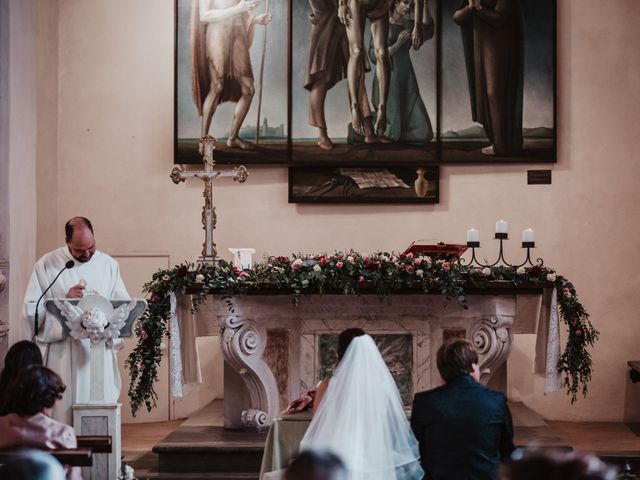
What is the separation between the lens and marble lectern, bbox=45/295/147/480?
23.0ft

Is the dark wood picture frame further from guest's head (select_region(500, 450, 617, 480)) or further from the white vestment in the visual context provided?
guest's head (select_region(500, 450, 617, 480))

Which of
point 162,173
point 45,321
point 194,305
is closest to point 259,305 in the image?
point 194,305

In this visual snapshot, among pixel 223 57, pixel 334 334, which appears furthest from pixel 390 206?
pixel 334 334

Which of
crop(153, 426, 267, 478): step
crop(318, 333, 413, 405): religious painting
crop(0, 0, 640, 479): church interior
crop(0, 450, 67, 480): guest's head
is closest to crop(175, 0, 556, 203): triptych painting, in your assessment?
crop(0, 0, 640, 479): church interior

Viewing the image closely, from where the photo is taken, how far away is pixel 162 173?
1074 cm

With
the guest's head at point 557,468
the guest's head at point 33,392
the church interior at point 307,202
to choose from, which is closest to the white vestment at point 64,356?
the guest's head at point 33,392

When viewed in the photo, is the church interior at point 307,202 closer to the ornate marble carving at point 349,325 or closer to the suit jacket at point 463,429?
the ornate marble carving at point 349,325

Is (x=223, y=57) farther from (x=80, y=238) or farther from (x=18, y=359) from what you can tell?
(x=18, y=359)

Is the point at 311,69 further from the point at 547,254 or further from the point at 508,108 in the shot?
the point at 547,254

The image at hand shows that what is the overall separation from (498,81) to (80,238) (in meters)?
4.84

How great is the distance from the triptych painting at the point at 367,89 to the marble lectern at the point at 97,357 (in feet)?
12.3

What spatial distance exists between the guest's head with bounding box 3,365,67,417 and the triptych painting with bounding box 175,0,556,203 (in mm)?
5985

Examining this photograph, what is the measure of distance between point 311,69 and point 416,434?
6.04 meters

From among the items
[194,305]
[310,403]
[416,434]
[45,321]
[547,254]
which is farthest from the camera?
[547,254]
